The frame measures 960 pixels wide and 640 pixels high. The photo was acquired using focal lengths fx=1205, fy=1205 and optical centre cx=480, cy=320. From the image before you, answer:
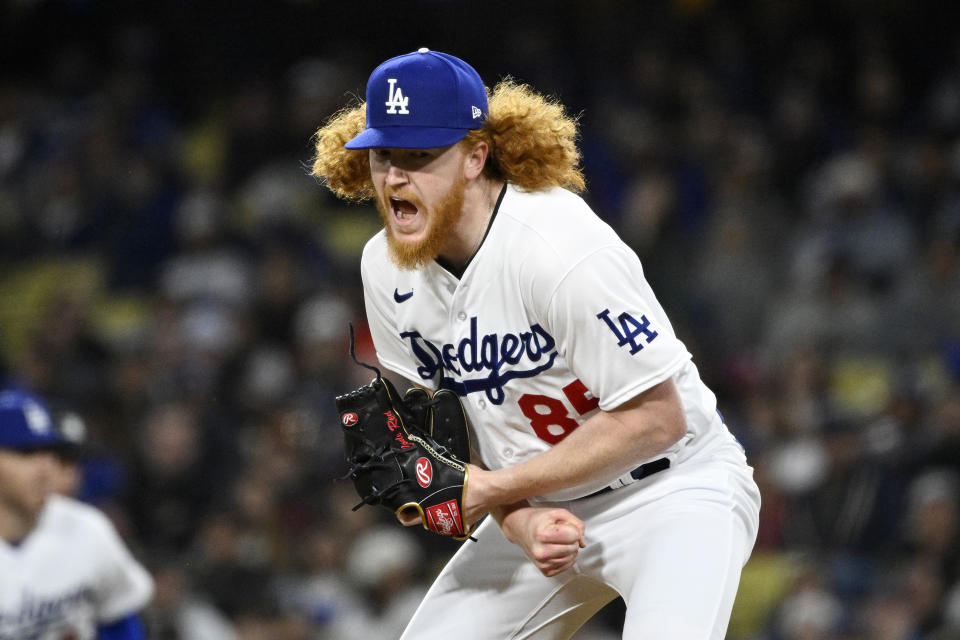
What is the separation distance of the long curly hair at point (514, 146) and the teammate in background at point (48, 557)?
1545 mm

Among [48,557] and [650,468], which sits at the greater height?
[650,468]

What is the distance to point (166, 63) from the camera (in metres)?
10.3

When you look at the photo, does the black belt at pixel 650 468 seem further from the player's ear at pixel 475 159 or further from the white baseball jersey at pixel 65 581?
the white baseball jersey at pixel 65 581

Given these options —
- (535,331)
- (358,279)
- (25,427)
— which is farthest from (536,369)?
(358,279)

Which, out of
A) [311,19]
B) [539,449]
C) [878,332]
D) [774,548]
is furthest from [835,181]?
[539,449]

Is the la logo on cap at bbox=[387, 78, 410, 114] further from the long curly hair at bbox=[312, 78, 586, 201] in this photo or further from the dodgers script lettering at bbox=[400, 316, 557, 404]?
the dodgers script lettering at bbox=[400, 316, 557, 404]

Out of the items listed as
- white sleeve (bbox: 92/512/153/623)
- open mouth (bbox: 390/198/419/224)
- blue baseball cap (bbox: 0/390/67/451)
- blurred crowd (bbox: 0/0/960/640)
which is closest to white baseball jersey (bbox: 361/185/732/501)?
open mouth (bbox: 390/198/419/224)

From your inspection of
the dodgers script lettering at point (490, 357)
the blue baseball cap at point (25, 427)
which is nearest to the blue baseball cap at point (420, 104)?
the dodgers script lettering at point (490, 357)

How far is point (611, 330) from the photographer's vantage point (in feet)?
8.53

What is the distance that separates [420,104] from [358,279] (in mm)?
5391

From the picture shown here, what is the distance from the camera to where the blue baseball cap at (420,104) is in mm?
2723

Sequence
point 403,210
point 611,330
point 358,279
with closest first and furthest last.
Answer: point 611,330 → point 403,210 → point 358,279

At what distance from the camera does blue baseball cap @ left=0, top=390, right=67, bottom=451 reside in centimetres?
391

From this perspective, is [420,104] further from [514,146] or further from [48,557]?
[48,557]
